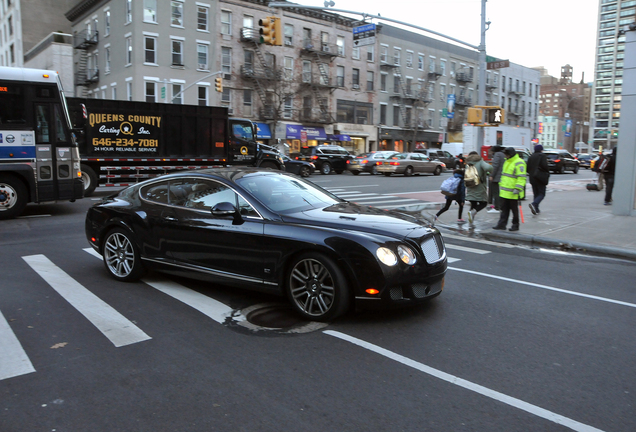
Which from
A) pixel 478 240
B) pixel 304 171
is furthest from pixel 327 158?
pixel 478 240

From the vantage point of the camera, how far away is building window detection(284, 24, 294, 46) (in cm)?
4731

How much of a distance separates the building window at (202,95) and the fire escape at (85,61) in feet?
31.6

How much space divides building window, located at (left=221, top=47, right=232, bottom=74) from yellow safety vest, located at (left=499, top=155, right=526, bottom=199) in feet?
119

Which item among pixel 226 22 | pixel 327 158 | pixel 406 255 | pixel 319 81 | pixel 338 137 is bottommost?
pixel 406 255

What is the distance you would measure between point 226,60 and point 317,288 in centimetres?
4148

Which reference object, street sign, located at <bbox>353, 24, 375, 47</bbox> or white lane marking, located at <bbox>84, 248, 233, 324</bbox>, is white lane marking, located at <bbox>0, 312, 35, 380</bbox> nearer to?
white lane marking, located at <bbox>84, 248, 233, 324</bbox>

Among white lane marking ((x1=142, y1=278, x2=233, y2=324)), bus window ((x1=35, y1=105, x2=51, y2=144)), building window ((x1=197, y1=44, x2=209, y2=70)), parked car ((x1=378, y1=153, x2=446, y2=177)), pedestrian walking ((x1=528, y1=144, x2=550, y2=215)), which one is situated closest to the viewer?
white lane marking ((x1=142, y1=278, x2=233, y2=324))

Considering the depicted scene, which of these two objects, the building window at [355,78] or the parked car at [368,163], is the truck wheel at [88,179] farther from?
the building window at [355,78]

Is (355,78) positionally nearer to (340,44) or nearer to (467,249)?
(340,44)

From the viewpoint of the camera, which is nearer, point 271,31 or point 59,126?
point 59,126

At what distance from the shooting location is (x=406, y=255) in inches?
198

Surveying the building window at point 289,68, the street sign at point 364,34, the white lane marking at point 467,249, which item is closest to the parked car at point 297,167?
the street sign at point 364,34

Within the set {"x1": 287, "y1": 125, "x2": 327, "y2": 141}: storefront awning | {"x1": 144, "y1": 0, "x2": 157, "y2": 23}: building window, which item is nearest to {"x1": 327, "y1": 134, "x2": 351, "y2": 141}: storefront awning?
{"x1": 287, "y1": 125, "x2": 327, "y2": 141}: storefront awning

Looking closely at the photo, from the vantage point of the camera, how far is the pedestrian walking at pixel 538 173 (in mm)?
13578
